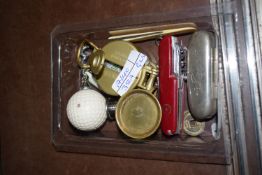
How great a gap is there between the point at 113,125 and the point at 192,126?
186mm

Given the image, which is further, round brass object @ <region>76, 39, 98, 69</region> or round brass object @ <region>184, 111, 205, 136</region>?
round brass object @ <region>76, 39, 98, 69</region>

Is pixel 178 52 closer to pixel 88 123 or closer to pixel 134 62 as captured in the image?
pixel 134 62

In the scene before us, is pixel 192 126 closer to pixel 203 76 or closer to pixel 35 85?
pixel 203 76

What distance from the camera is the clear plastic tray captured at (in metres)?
0.62

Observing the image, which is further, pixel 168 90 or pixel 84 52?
pixel 84 52

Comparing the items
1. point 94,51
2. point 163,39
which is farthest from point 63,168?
point 163,39

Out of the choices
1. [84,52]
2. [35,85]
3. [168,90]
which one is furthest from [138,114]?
[35,85]

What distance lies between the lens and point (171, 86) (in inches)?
23.6

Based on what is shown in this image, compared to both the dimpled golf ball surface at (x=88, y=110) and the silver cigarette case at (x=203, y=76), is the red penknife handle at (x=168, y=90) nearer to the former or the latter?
the silver cigarette case at (x=203, y=76)

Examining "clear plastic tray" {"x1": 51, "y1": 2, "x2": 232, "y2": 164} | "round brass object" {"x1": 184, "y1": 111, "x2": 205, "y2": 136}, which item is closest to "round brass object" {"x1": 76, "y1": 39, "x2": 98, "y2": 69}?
"clear plastic tray" {"x1": 51, "y1": 2, "x2": 232, "y2": 164}

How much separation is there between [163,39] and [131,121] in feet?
0.59

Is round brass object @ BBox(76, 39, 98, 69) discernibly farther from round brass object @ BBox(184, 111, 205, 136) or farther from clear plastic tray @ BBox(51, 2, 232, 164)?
round brass object @ BBox(184, 111, 205, 136)

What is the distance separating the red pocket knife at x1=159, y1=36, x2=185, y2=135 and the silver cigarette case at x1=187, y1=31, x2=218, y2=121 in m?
0.02

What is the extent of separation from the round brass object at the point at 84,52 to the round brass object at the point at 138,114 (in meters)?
0.14
